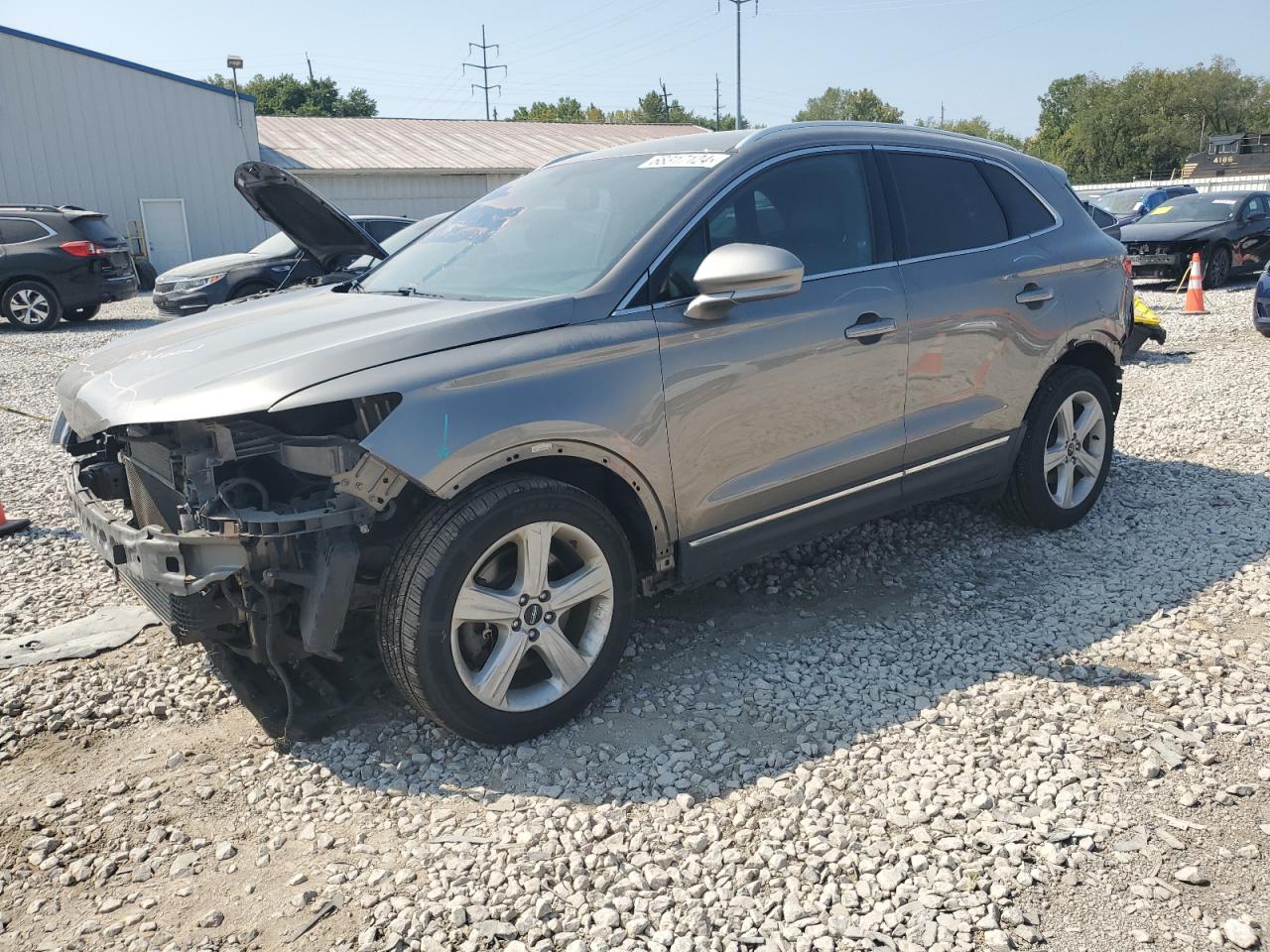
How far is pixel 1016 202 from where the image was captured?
482 cm

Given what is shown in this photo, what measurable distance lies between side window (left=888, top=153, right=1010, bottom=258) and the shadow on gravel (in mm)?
1518

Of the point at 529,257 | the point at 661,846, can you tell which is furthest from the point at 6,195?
the point at 661,846

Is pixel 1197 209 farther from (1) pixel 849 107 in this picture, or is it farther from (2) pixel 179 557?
(1) pixel 849 107

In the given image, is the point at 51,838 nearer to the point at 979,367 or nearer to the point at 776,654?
the point at 776,654

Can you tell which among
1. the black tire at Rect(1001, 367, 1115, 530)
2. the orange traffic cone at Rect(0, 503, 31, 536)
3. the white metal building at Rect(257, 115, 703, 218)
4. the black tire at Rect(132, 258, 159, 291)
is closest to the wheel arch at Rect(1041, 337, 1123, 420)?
the black tire at Rect(1001, 367, 1115, 530)

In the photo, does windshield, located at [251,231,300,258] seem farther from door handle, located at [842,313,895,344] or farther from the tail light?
door handle, located at [842,313,895,344]

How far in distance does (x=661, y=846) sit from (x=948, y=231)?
2990 millimetres

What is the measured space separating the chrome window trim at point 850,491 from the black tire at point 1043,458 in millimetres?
221

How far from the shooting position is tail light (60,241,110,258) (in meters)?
14.7

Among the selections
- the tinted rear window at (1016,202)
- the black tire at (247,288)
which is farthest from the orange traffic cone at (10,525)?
the black tire at (247,288)

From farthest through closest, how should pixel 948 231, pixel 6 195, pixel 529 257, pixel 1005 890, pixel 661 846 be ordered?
pixel 6 195 → pixel 948 231 → pixel 529 257 → pixel 661 846 → pixel 1005 890

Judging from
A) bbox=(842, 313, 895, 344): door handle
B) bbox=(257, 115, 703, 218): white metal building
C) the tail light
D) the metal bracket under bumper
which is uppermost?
bbox=(257, 115, 703, 218): white metal building

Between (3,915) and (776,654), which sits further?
(776,654)

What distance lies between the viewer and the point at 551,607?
325 centimetres
